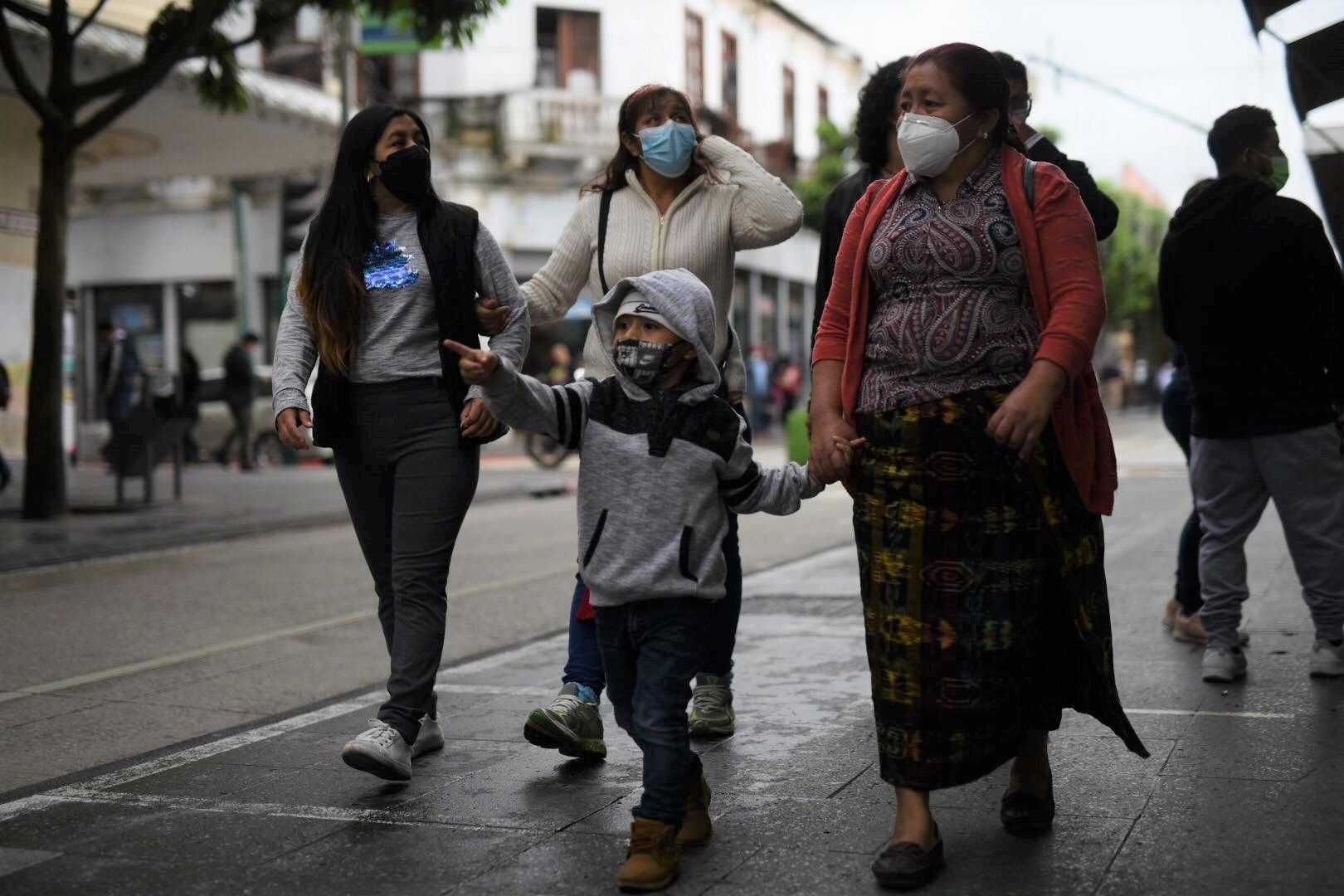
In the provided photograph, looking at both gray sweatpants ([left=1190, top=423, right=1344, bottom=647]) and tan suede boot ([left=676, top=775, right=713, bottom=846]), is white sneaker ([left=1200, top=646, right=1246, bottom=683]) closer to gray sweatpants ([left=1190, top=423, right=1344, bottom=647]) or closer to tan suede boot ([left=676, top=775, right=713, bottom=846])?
gray sweatpants ([left=1190, top=423, right=1344, bottom=647])

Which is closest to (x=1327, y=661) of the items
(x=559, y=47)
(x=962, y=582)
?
(x=962, y=582)

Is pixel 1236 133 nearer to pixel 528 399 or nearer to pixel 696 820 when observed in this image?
pixel 528 399

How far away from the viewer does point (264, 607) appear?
9.38m

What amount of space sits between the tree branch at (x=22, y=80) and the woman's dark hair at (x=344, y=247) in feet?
31.7

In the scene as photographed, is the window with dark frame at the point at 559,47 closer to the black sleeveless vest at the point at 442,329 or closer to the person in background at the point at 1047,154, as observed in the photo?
the person in background at the point at 1047,154

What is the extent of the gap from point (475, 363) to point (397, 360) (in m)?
1.08

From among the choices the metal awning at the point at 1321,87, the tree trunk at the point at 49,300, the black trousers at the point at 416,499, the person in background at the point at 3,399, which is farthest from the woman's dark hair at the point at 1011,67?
the person in background at the point at 3,399

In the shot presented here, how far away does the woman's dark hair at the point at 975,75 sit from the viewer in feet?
12.9

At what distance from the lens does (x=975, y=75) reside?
3943 mm

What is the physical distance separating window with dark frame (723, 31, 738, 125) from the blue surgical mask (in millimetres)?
33486

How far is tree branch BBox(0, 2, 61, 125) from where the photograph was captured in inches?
529

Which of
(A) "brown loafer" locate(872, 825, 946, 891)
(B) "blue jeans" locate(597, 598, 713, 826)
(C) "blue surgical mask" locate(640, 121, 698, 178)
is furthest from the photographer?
(C) "blue surgical mask" locate(640, 121, 698, 178)

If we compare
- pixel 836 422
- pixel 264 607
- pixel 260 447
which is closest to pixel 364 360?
pixel 836 422

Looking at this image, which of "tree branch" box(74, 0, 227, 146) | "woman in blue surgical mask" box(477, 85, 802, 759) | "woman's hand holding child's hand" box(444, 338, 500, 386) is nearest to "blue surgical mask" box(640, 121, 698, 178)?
"woman in blue surgical mask" box(477, 85, 802, 759)
